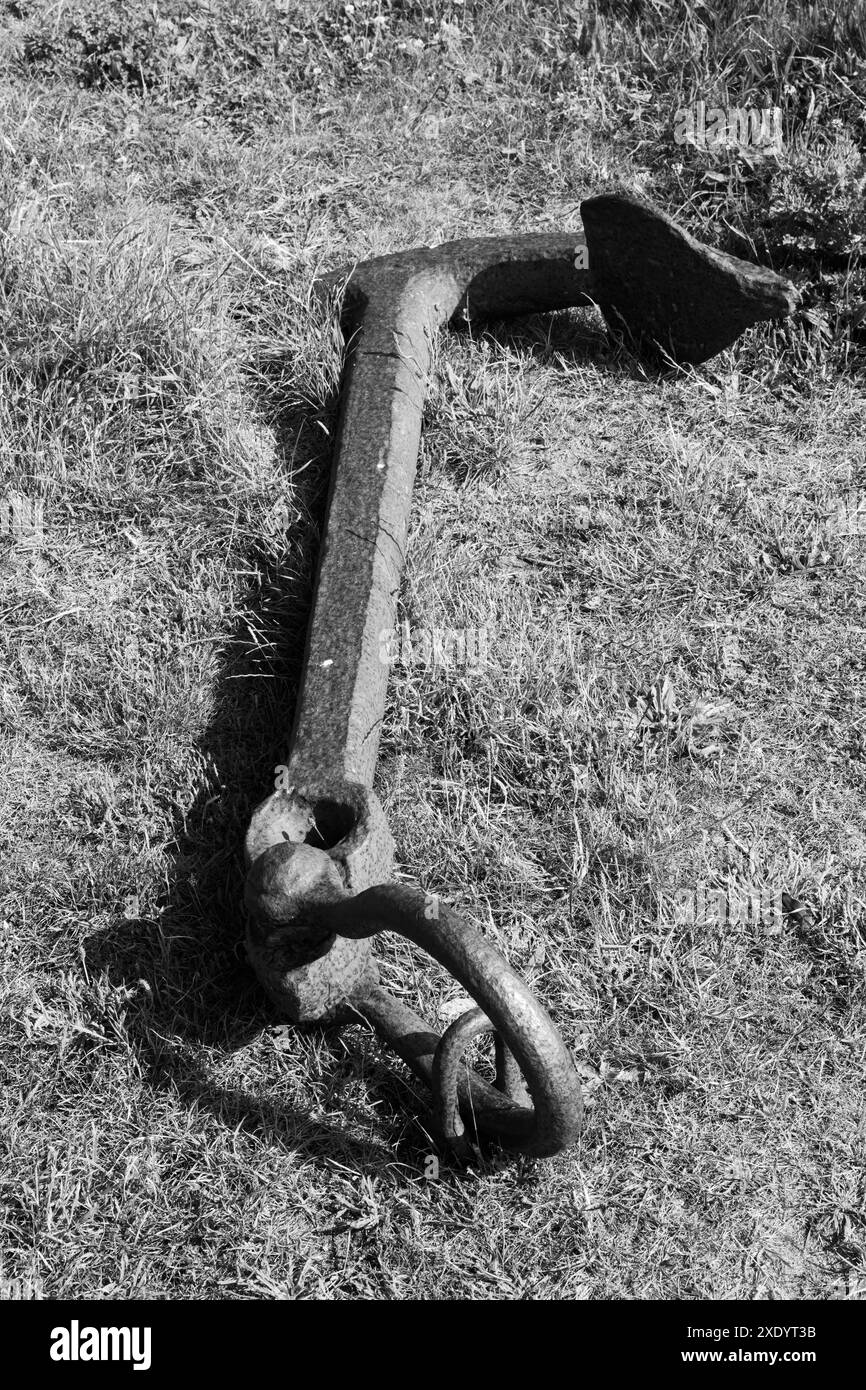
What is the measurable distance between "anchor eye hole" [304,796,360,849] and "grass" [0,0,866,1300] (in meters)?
0.27

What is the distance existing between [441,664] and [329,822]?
634 mm

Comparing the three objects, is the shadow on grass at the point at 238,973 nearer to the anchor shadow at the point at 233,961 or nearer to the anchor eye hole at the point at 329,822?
the anchor shadow at the point at 233,961

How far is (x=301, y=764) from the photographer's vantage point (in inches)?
108

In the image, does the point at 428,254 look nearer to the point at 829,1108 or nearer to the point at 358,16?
the point at 358,16

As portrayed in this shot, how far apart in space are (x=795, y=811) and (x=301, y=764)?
1076 millimetres

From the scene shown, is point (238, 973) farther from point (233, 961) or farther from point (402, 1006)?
point (402, 1006)

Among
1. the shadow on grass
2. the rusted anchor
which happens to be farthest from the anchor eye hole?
the shadow on grass

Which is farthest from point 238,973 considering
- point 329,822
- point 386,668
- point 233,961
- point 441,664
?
point 441,664

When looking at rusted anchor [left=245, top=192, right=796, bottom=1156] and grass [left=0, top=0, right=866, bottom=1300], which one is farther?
grass [left=0, top=0, right=866, bottom=1300]

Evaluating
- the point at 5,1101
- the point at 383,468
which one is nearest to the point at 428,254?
the point at 383,468

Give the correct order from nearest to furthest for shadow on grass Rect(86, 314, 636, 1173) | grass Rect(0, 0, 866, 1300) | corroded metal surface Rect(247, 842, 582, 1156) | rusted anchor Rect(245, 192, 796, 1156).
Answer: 1. corroded metal surface Rect(247, 842, 582, 1156)
2. rusted anchor Rect(245, 192, 796, 1156)
3. grass Rect(0, 0, 866, 1300)
4. shadow on grass Rect(86, 314, 636, 1173)

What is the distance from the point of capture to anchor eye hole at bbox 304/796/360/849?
2.66 m

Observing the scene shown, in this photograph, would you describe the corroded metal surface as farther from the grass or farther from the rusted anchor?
the grass

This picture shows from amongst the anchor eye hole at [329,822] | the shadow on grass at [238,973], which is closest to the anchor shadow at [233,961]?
the shadow on grass at [238,973]
